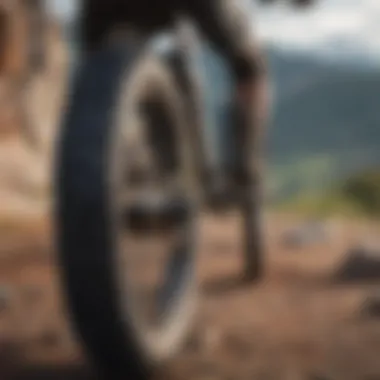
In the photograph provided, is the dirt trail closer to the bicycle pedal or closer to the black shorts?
the bicycle pedal

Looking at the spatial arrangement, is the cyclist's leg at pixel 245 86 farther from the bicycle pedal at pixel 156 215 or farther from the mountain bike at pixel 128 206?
the bicycle pedal at pixel 156 215

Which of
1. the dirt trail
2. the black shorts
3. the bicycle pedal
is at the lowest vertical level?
the dirt trail

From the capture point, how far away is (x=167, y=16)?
8.45 feet

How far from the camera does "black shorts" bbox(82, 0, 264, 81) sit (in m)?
2.53

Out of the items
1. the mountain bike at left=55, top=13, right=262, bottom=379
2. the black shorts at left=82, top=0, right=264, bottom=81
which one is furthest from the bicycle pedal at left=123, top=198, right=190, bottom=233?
the black shorts at left=82, top=0, right=264, bottom=81

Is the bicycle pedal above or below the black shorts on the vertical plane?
below

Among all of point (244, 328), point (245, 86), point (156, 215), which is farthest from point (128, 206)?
point (245, 86)

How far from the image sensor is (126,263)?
170 cm

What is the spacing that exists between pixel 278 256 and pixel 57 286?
1.20 meters

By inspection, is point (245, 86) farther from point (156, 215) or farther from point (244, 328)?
point (156, 215)

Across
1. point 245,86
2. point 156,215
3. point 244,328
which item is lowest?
point 244,328

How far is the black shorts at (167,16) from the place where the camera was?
253cm

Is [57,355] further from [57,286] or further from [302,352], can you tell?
[57,286]

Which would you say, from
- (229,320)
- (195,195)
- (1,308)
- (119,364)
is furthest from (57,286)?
(119,364)
